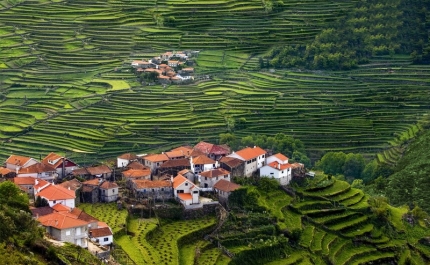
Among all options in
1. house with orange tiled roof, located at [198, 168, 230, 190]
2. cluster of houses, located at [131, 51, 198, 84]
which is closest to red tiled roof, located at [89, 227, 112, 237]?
house with orange tiled roof, located at [198, 168, 230, 190]

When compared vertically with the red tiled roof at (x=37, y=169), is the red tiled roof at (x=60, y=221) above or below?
above

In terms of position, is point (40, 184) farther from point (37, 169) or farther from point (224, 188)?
point (224, 188)

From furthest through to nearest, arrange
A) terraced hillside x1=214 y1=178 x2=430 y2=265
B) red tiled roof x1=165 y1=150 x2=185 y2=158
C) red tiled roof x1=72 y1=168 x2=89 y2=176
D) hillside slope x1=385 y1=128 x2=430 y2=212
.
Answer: hillside slope x1=385 y1=128 x2=430 y2=212 → red tiled roof x1=165 y1=150 x2=185 y2=158 → red tiled roof x1=72 y1=168 x2=89 y2=176 → terraced hillside x1=214 y1=178 x2=430 y2=265

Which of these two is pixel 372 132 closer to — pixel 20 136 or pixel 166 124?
pixel 166 124

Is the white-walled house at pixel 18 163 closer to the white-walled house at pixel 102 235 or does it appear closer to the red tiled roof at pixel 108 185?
the red tiled roof at pixel 108 185

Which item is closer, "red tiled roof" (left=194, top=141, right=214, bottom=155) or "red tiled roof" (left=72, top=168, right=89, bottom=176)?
"red tiled roof" (left=72, top=168, right=89, bottom=176)

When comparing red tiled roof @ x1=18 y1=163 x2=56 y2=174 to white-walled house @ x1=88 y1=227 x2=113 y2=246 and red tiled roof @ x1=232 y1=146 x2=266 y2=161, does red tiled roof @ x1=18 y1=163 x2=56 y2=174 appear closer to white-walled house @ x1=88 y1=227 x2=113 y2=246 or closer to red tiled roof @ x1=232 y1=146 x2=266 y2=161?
white-walled house @ x1=88 y1=227 x2=113 y2=246

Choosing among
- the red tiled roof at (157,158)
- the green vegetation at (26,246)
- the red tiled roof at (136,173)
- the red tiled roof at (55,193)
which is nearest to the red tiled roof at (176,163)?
the red tiled roof at (157,158)
